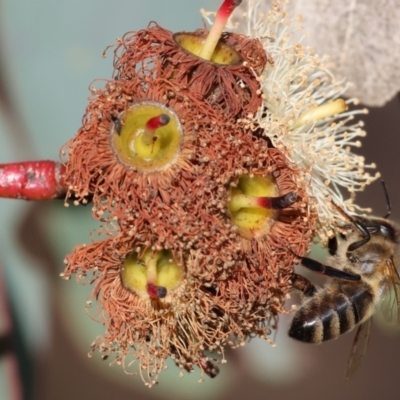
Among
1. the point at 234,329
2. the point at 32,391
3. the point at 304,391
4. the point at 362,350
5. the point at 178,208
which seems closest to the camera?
the point at 178,208

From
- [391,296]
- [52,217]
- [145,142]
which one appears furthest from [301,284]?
[52,217]

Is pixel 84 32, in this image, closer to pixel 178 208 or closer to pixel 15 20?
pixel 15 20

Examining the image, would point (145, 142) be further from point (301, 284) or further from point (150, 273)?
point (301, 284)

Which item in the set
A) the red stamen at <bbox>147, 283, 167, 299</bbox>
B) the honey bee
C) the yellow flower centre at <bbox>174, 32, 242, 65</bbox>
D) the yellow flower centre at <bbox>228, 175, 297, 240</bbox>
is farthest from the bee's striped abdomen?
the yellow flower centre at <bbox>174, 32, 242, 65</bbox>

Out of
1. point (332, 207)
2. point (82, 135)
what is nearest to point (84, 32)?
point (82, 135)

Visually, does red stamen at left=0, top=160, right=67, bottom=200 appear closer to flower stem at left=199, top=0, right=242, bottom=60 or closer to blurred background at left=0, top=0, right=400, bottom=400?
flower stem at left=199, top=0, right=242, bottom=60
